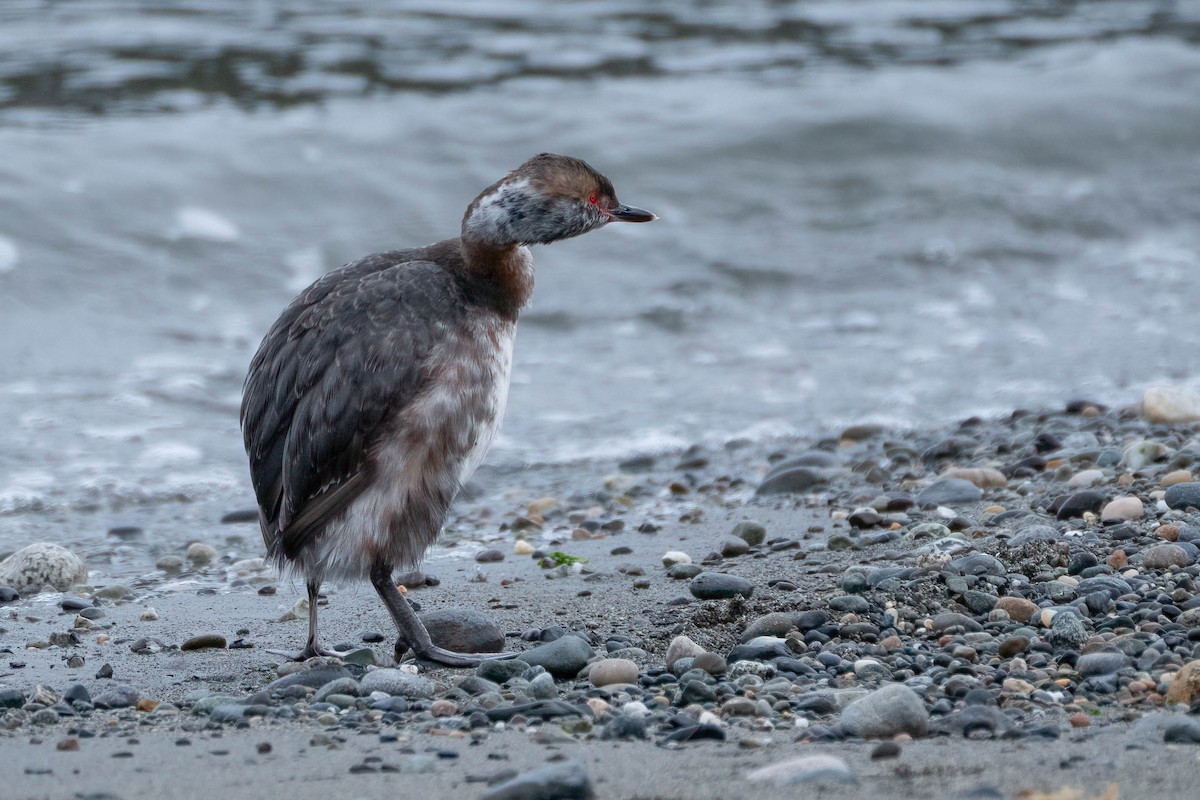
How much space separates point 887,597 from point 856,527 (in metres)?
1.35

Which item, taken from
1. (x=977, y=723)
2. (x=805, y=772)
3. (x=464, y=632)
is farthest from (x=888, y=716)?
(x=464, y=632)

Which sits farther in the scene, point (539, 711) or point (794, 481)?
point (794, 481)

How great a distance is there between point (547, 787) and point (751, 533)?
318 centimetres

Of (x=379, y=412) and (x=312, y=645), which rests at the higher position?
(x=379, y=412)

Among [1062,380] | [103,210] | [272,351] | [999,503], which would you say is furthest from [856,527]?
[103,210]

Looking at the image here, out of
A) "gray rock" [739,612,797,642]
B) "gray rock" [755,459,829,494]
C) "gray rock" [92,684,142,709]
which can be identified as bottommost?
"gray rock" [755,459,829,494]

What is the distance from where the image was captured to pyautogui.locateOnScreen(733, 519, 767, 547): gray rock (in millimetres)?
6344

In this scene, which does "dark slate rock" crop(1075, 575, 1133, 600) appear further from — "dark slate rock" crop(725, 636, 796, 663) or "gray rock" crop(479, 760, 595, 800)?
"gray rock" crop(479, 760, 595, 800)

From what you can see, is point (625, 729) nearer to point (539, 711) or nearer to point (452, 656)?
point (539, 711)

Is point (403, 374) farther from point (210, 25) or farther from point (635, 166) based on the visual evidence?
point (210, 25)

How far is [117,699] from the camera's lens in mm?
4426

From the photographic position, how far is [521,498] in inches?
311

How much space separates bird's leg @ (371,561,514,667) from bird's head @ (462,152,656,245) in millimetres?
1297

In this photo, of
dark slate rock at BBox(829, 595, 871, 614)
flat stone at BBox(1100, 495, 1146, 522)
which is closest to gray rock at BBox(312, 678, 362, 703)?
dark slate rock at BBox(829, 595, 871, 614)
